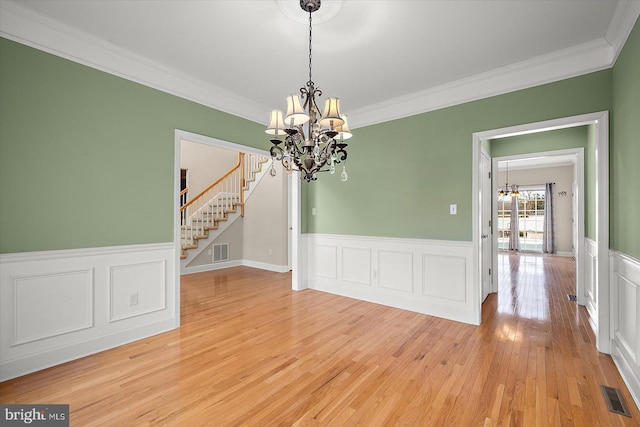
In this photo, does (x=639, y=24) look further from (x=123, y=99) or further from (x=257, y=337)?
(x=123, y=99)

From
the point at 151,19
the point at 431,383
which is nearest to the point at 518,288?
the point at 431,383

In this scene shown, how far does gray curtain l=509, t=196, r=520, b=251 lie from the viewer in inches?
413

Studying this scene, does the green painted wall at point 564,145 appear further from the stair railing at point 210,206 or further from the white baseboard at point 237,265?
the stair railing at point 210,206

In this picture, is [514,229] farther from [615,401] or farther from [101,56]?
[101,56]

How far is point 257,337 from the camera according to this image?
310 centimetres

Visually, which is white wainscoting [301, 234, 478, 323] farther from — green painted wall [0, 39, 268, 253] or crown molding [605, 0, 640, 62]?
green painted wall [0, 39, 268, 253]

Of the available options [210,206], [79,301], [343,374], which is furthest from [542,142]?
[210,206]

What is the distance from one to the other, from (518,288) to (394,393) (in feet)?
14.1

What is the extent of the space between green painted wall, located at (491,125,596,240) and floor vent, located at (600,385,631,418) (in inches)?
97.6

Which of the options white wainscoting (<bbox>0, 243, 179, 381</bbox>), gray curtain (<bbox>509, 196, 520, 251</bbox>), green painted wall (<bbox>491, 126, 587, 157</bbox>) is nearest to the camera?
white wainscoting (<bbox>0, 243, 179, 381</bbox>)

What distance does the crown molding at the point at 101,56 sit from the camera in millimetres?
2395
